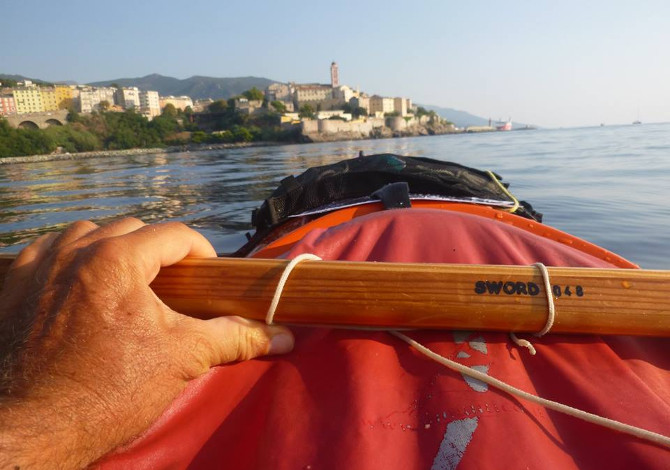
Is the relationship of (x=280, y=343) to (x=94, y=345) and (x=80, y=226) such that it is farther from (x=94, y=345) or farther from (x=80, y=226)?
(x=80, y=226)

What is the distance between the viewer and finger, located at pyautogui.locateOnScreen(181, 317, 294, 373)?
965 mm

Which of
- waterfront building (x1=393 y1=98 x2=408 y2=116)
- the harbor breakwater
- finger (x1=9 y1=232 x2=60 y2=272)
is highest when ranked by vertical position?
waterfront building (x1=393 y1=98 x2=408 y2=116)

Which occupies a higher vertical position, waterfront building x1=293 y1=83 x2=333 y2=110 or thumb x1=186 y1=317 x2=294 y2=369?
waterfront building x1=293 y1=83 x2=333 y2=110

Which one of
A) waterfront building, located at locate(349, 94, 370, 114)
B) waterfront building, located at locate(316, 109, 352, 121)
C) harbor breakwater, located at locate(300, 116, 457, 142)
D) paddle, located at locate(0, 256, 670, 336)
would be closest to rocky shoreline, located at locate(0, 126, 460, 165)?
harbor breakwater, located at locate(300, 116, 457, 142)

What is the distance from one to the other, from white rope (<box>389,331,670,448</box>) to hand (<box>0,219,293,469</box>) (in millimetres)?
311

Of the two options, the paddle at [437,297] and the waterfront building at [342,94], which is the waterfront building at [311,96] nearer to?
the waterfront building at [342,94]

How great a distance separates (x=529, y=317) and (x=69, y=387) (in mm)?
878

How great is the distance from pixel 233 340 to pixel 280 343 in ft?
0.34

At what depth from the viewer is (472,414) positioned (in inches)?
34.7

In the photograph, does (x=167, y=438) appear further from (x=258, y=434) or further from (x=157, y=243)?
(x=157, y=243)

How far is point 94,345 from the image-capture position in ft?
2.74

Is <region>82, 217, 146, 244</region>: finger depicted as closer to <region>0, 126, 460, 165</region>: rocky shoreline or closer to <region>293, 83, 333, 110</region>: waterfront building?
<region>0, 126, 460, 165</region>: rocky shoreline

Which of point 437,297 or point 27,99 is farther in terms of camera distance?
point 27,99

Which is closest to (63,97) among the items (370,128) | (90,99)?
(90,99)
